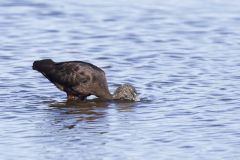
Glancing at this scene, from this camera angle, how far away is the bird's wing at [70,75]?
16312 millimetres

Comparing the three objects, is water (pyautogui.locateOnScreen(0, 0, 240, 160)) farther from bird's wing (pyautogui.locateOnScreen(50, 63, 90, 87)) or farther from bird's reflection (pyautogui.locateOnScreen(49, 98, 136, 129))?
bird's wing (pyautogui.locateOnScreen(50, 63, 90, 87))

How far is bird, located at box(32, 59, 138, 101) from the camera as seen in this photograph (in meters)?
16.3

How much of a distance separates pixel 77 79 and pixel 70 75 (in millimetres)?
137

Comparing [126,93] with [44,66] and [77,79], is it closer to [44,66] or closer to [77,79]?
[77,79]

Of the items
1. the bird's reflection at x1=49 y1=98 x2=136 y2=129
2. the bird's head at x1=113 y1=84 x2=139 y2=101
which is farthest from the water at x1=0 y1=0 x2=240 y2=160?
the bird's head at x1=113 y1=84 x2=139 y2=101

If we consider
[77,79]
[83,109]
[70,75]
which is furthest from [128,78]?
[83,109]

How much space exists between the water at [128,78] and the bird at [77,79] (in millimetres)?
228

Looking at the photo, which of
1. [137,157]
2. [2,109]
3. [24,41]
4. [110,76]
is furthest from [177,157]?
[24,41]

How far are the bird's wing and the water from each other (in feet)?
1.15

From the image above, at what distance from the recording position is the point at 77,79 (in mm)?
16406

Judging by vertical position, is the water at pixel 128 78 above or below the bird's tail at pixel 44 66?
below

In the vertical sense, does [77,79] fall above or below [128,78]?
above

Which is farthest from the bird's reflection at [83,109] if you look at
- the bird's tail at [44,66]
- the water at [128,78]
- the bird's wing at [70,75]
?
the bird's tail at [44,66]

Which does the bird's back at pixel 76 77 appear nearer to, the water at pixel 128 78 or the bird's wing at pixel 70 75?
the bird's wing at pixel 70 75
